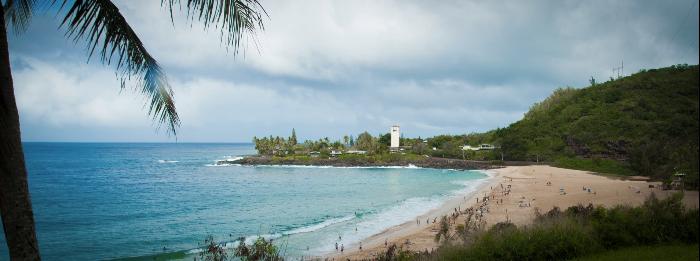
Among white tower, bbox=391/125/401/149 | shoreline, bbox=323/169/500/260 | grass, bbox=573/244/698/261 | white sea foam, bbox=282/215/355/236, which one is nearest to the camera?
grass, bbox=573/244/698/261

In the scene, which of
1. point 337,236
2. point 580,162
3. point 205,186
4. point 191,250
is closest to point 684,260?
point 337,236

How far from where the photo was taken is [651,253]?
820 centimetres

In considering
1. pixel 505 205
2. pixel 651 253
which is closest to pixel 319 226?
pixel 505 205

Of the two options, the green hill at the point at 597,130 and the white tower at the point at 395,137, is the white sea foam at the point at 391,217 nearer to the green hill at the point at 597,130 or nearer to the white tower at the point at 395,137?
the green hill at the point at 597,130

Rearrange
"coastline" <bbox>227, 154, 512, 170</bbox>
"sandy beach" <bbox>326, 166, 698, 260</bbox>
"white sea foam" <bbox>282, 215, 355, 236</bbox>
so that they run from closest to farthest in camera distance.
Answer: "sandy beach" <bbox>326, 166, 698, 260</bbox> → "white sea foam" <bbox>282, 215, 355, 236</bbox> → "coastline" <bbox>227, 154, 512, 170</bbox>

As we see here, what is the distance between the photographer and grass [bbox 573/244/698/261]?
7685 mm

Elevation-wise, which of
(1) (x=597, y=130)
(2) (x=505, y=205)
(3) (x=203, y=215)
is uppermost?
(1) (x=597, y=130)

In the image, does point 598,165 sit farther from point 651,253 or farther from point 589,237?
point 651,253

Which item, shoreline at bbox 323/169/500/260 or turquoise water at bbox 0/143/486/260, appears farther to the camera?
turquoise water at bbox 0/143/486/260

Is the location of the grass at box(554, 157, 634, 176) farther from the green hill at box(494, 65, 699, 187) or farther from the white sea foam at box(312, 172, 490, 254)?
the white sea foam at box(312, 172, 490, 254)

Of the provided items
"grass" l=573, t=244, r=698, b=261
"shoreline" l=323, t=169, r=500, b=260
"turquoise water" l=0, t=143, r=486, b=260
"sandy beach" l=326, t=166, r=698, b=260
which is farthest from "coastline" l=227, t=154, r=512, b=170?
"grass" l=573, t=244, r=698, b=261

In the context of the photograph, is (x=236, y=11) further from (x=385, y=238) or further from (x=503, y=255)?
(x=385, y=238)

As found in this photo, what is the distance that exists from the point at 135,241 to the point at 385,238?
47.4ft

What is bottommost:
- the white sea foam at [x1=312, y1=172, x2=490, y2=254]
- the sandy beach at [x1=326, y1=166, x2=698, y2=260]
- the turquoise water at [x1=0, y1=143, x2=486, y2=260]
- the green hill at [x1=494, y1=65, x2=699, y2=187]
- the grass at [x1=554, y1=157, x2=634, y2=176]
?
the turquoise water at [x1=0, y1=143, x2=486, y2=260]
